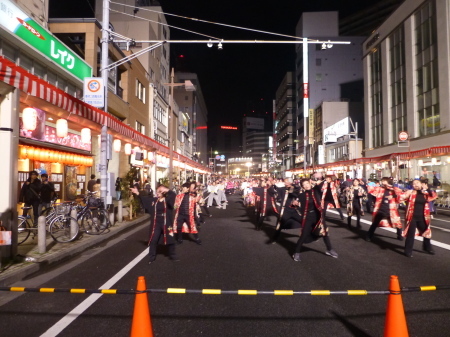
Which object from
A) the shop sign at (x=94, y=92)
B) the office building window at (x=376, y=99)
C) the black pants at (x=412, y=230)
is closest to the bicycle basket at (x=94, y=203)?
the shop sign at (x=94, y=92)

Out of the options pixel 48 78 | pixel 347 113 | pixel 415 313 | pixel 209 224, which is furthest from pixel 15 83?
pixel 347 113

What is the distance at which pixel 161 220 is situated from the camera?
6.95 m

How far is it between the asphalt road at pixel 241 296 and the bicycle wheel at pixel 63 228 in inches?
45.5

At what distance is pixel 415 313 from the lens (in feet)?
13.4

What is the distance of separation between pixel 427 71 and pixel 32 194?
3154cm

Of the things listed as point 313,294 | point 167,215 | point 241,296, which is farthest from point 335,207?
point 313,294

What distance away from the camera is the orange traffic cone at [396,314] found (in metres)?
2.93

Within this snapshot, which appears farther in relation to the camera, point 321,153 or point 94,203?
point 321,153

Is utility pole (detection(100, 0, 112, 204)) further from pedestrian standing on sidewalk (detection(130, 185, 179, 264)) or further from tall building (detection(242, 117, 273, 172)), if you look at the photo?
tall building (detection(242, 117, 273, 172))

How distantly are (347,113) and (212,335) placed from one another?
63.0 metres

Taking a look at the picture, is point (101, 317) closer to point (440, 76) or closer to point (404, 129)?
point (440, 76)

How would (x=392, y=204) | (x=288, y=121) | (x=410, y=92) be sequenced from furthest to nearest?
(x=288, y=121), (x=410, y=92), (x=392, y=204)

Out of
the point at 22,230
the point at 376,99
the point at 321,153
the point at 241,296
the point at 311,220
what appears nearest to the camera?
the point at 241,296

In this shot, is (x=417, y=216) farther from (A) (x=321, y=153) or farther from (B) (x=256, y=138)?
(B) (x=256, y=138)
